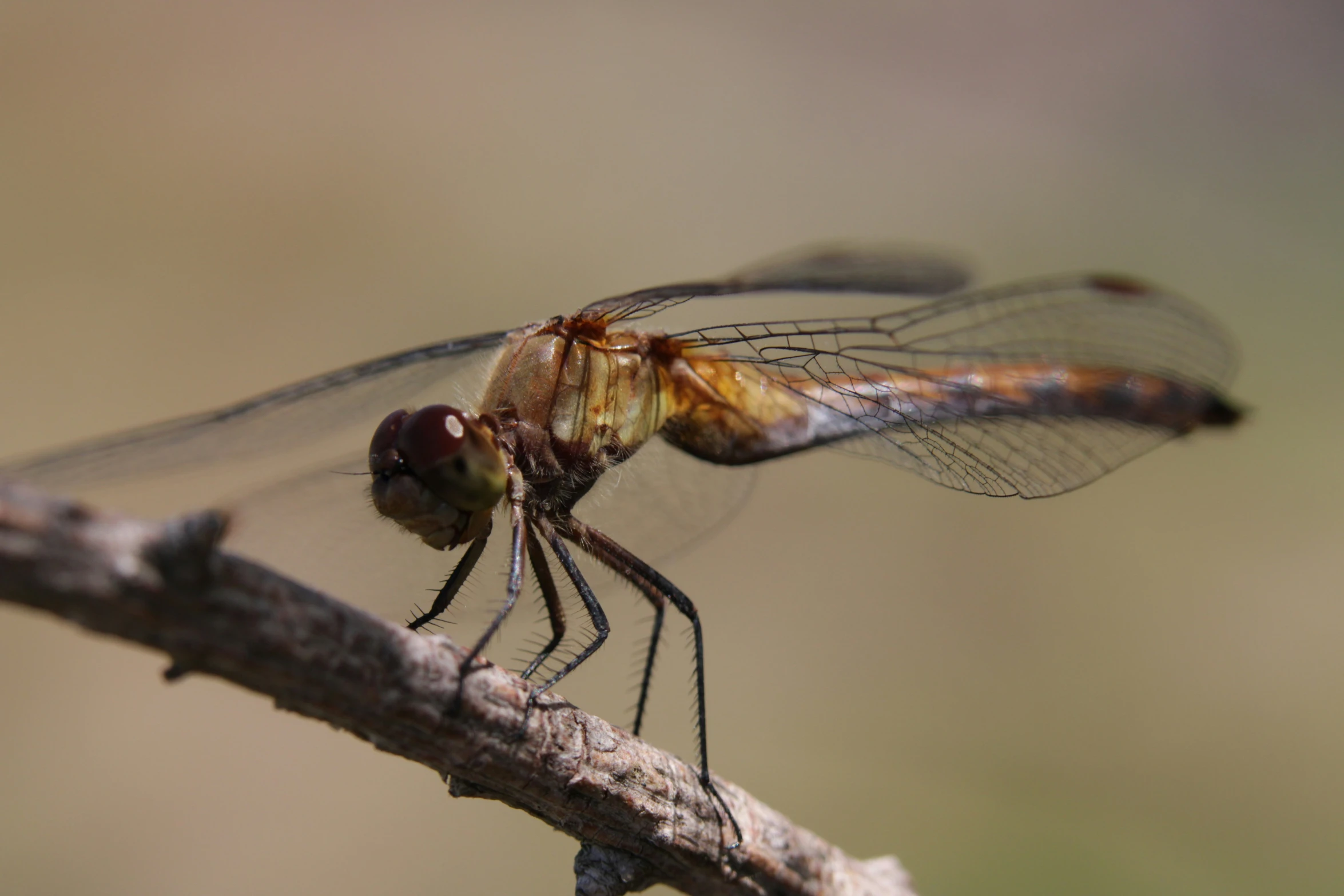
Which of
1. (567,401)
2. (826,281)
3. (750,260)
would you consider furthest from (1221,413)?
(750,260)

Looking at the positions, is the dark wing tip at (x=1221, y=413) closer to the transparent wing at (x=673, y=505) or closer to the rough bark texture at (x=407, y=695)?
the transparent wing at (x=673, y=505)

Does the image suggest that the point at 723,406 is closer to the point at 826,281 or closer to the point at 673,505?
the point at 673,505

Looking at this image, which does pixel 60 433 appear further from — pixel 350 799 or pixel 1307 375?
pixel 1307 375

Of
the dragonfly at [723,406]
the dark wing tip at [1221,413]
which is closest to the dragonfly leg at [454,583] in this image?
the dragonfly at [723,406]

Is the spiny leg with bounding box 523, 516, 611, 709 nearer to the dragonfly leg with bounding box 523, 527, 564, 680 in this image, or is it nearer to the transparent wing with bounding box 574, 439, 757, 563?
the dragonfly leg with bounding box 523, 527, 564, 680

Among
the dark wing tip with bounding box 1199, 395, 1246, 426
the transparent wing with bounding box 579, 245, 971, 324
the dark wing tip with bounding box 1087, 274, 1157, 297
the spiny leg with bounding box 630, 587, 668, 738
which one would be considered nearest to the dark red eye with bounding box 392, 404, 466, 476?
the transparent wing with bounding box 579, 245, 971, 324

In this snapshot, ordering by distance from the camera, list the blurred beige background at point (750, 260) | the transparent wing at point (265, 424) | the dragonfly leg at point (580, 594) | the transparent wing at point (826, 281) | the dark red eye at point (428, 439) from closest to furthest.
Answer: the transparent wing at point (265, 424) → the dark red eye at point (428, 439) → the dragonfly leg at point (580, 594) → the transparent wing at point (826, 281) → the blurred beige background at point (750, 260)

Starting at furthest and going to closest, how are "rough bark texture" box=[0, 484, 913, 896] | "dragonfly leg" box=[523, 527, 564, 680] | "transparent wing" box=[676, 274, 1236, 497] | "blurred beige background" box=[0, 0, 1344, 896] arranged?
1. "blurred beige background" box=[0, 0, 1344, 896]
2. "transparent wing" box=[676, 274, 1236, 497]
3. "dragonfly leg" box=[523, 527, 564, 680]
4. "rough bark texture" box=[0, 484, 913, 896]
